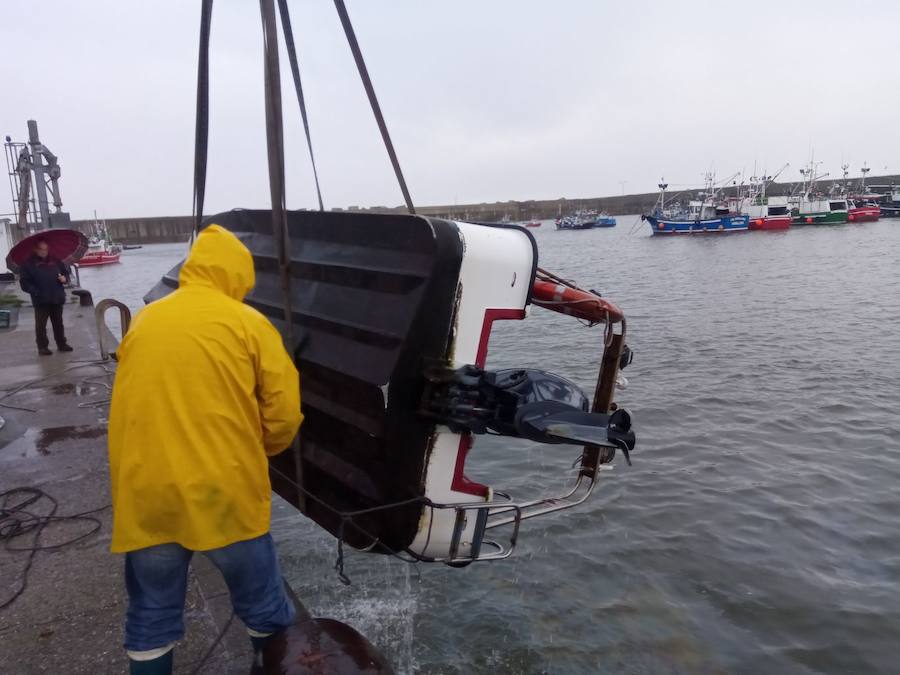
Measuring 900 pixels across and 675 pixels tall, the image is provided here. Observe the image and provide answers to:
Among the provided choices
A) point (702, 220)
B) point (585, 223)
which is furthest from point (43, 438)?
point (585, 223)

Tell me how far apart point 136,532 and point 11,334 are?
464 inches

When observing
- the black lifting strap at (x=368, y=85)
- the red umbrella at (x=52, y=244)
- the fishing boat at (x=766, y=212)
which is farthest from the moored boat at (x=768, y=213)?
the black lifting strap at (x=368, y=85)

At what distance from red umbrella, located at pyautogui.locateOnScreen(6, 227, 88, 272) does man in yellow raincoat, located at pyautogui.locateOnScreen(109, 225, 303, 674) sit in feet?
28.0

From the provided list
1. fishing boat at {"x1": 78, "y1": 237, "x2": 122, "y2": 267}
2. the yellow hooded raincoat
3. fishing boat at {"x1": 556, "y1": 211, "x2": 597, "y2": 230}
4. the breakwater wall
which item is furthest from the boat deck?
the breakwater wall

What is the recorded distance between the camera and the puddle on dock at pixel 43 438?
5.58 m

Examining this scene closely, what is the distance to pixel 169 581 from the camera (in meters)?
2.33

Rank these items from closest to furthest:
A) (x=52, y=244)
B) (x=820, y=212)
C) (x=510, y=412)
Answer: (x=510, y=412) < (x=52, y=244) < (x=820, y=212)

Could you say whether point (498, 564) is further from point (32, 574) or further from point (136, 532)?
point (136, 532)

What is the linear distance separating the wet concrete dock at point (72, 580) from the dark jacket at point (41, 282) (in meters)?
2.91

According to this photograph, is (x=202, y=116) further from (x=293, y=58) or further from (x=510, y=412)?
(x=510, y=412)

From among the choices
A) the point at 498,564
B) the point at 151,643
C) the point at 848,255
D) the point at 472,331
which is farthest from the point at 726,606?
the point at 848,255

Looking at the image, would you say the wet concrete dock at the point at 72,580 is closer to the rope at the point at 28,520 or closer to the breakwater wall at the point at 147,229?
the rope at the point at 28,520

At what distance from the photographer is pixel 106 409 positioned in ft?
22.4

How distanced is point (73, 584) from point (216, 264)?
2.44 meters
